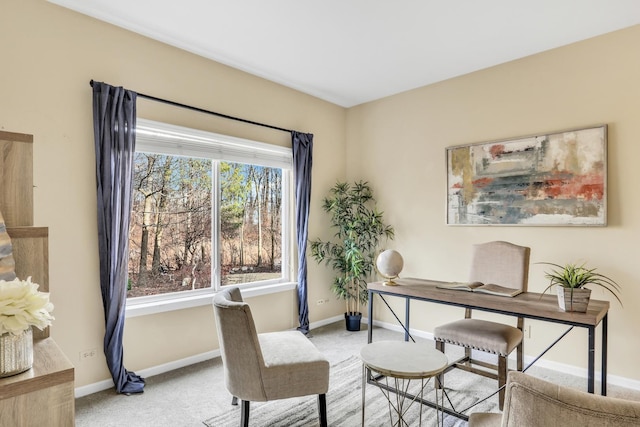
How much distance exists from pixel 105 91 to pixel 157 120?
1.47 ft

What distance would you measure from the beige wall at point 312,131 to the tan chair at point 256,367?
1.27 metres

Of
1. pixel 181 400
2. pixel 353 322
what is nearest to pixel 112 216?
pixel 181 400

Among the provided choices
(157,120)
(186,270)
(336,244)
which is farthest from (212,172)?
(336,244)

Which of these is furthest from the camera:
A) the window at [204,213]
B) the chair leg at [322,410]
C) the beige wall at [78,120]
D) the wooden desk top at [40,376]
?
the window at [204,213]

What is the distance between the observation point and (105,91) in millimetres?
2693

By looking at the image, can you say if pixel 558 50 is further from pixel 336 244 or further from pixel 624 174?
pixel 336 244

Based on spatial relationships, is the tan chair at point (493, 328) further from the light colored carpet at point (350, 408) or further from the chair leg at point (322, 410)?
the chair leg at point (322, 410)

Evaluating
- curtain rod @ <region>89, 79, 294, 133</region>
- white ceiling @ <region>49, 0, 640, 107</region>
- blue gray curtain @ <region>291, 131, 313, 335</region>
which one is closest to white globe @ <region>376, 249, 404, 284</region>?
blue gray curtain @ <region>291, 131, 313, 335</region>

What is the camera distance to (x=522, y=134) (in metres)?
3.42

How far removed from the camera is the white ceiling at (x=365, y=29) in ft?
8.52

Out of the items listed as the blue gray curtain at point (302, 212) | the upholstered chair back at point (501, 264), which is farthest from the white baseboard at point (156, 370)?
the upholstered chair back at point (501, 264)

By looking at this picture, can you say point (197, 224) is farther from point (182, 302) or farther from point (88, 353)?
point (88, 353)

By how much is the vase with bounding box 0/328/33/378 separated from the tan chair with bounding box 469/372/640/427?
143cm

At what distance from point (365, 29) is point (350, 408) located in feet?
9.42
